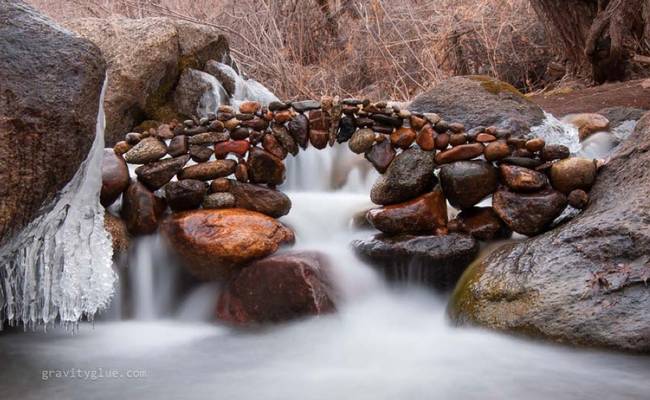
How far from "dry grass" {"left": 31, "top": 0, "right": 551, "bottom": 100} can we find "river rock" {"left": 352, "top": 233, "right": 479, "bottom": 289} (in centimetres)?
450

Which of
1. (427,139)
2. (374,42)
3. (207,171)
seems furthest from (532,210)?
(374,42)

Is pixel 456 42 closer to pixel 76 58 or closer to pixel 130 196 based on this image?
pixel 130 196

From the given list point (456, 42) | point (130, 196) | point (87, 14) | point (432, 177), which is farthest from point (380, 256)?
point (87, 14)

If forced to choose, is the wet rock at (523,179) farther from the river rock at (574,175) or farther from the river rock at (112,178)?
the river rock at (112,178)

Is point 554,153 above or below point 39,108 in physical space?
below

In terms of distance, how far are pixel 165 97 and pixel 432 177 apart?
141 inches

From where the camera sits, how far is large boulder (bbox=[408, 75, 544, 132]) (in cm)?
475

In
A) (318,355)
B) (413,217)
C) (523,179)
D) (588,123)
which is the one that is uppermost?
(588,123)

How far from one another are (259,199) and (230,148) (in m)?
0.38

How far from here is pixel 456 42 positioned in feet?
28.5

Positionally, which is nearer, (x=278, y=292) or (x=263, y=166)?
(x=278, y=292)

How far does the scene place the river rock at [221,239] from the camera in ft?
11.7

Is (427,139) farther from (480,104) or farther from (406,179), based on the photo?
(480,104)

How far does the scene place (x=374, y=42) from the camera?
7.93m
